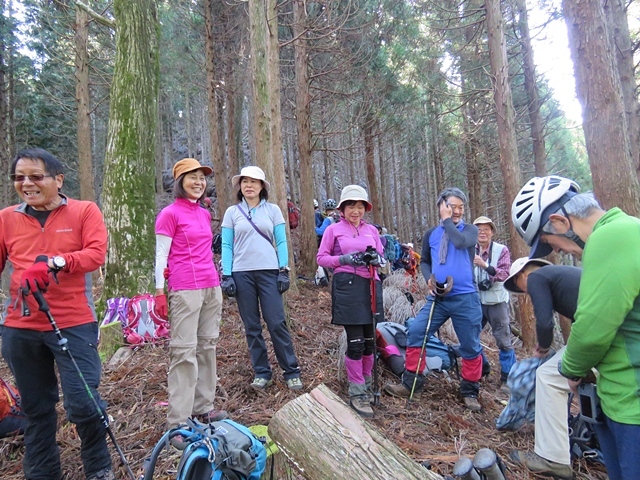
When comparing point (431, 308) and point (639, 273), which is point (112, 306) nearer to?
point (431, 308)

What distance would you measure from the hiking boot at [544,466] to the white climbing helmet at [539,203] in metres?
1.88

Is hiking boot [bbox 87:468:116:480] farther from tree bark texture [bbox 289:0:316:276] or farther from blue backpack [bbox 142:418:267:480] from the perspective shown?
tree bark texture [bbox 289:0:316:276]

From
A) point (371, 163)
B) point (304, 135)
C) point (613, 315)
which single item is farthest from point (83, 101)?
point (613, 315)

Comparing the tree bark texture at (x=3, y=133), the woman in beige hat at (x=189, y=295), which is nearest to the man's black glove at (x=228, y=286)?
the woman in beige hat at (x=189, y=295)

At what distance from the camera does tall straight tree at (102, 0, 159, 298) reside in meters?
5.32

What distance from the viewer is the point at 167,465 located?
2.77 m

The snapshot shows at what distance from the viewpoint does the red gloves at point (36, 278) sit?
2.35m

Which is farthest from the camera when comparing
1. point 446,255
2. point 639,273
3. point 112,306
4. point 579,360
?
point 112,306

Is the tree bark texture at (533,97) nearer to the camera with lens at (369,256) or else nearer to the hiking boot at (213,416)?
the camera with lens at (369,256)

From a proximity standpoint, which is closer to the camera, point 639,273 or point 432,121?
point 639,273

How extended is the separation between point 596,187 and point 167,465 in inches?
192

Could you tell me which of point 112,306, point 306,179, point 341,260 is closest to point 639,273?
point 341,260

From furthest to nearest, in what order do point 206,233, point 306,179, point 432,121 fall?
point 432,121 → point 306,179 → point 206,233

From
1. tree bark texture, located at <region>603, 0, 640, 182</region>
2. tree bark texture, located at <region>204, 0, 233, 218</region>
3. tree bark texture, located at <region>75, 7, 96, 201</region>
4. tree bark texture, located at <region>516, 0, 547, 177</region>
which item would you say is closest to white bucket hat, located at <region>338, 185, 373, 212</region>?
tree bark texture, located at <region>204, 0, 233, 218</region>
